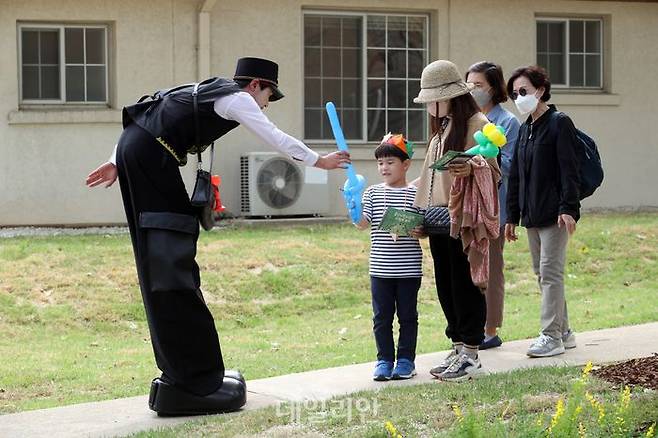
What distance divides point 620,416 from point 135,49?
11740 mm

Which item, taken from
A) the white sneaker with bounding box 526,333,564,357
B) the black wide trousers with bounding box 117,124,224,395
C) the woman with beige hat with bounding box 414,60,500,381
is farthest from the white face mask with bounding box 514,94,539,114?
the black wide trousers with bounding box 117,124,224,395

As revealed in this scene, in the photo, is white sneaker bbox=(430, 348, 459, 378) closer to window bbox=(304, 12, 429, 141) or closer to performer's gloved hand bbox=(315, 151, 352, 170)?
performer's gloved hand bbox=(315, 151, 352, 170)

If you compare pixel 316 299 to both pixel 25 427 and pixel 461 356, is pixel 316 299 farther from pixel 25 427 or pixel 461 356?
pixel 25 427

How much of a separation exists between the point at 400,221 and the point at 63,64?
9916mm

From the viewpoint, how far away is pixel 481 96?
27.5 feet

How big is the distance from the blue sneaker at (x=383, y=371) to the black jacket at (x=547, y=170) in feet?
4.63

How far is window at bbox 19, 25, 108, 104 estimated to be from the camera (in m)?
16.0

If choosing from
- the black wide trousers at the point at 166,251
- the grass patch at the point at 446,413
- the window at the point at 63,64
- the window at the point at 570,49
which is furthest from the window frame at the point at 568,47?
the black wide trousers at the point at 166,251

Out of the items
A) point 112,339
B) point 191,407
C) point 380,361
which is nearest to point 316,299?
point 112,339

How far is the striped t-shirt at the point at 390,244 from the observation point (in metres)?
7.41

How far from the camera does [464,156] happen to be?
7.04 meters

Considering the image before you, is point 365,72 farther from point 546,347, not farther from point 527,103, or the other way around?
point 546,347

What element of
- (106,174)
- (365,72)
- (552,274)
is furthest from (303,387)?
(365,72)

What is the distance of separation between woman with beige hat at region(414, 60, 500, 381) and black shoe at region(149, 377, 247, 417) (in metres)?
1.38
